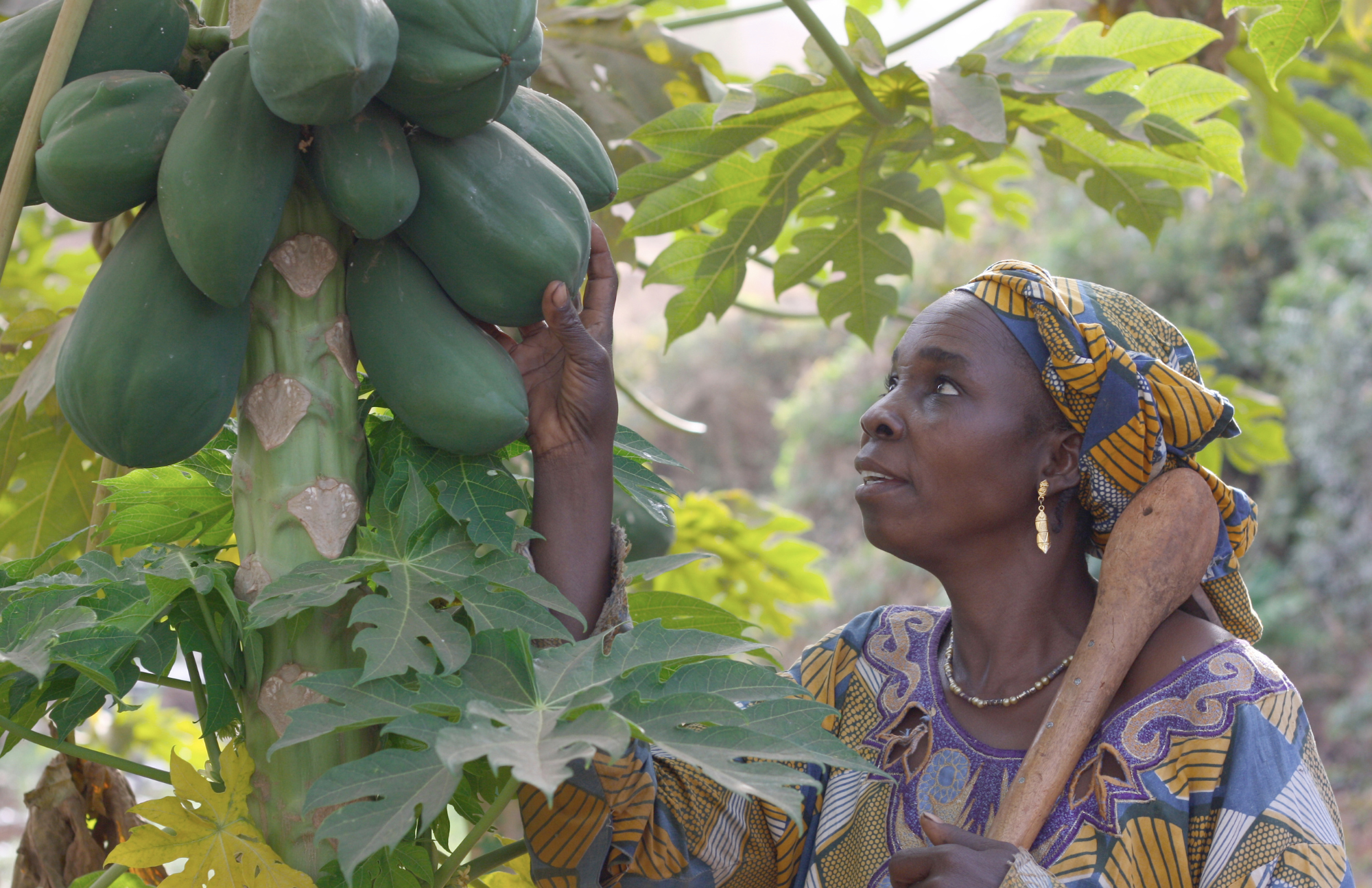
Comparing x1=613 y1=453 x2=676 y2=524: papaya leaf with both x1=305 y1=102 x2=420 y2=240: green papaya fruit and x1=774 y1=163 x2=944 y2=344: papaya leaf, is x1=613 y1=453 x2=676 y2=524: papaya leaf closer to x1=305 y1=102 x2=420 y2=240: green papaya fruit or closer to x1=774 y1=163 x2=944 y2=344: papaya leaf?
x1=305 y1=102 x2=420 y2=240: green papaya fruit

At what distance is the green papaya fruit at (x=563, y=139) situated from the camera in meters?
1.17

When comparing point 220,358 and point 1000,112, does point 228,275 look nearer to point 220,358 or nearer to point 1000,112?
point 220,358

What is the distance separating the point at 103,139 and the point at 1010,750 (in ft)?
3.81

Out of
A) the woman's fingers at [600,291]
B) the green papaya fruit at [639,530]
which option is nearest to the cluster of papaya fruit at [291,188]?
the woman's fingers at [600,291]

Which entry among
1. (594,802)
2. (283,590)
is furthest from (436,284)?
(594,802)

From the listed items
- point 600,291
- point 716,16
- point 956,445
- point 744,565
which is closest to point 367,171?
point 600,291

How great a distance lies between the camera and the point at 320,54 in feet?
2.91

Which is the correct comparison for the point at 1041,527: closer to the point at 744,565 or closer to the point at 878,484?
the point at 878,484

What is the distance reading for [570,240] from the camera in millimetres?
1099

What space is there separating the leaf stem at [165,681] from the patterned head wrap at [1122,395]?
1.01 meters

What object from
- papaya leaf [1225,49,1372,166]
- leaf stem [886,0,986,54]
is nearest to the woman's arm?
leaf stem [886,0,986,54]

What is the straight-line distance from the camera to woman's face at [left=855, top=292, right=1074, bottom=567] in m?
1.46

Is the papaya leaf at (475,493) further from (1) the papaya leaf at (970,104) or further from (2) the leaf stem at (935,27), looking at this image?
(2) the leaf stem at (935,27)

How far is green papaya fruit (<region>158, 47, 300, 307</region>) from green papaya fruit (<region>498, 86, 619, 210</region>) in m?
0.24
